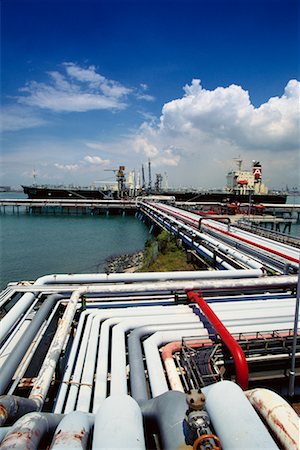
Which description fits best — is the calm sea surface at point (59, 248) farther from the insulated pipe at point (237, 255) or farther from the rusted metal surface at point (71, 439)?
the rusted metal surface at point (71, 439)

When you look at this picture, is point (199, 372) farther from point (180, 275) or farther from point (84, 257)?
point (84, 257)

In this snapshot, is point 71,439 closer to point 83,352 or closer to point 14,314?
point 83,352

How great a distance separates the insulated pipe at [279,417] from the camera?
2670 millimetres

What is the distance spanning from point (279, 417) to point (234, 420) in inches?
Result: 25.6

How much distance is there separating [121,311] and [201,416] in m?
6.53

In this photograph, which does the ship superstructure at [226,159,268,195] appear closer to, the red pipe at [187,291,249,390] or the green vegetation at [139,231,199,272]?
the green vegetation at [139,231,199,272]

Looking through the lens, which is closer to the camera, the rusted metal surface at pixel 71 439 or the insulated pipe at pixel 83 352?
the rusted metal surface at pixel 71 439

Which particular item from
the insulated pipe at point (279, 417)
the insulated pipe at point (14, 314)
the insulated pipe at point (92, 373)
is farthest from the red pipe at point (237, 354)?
the insulated pipe at point (14, 314)

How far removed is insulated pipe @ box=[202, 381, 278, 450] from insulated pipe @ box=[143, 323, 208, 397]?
126 inches

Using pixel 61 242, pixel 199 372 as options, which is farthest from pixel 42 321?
pixel 61 242

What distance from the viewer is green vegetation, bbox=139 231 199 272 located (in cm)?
2442

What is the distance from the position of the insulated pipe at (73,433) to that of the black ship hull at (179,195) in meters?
95.3

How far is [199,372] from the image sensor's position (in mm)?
6277

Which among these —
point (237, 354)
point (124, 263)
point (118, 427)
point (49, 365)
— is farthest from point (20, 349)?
point (124, 263)
